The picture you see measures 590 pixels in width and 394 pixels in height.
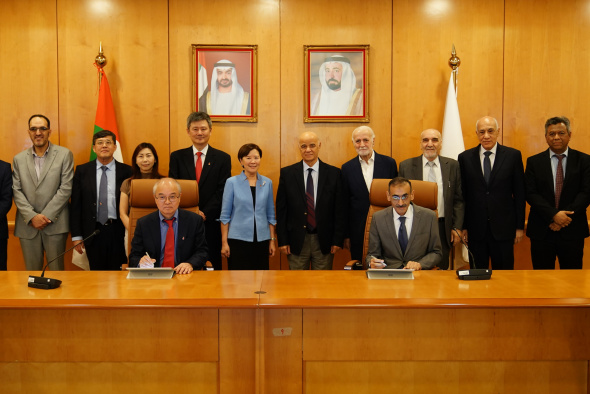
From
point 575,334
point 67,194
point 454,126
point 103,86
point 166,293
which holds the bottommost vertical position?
point 575,334

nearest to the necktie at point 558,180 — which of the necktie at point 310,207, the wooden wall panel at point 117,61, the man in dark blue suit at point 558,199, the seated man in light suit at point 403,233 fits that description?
the man in dark blue suit at point 558,199

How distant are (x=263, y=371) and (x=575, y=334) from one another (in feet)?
4.17

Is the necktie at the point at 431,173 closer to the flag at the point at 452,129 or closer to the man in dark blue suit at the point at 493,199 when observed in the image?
the man in dark blue suit at the point at 493,199

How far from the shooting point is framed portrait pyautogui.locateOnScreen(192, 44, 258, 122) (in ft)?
15.2

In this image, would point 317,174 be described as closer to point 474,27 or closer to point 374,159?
point 374,159

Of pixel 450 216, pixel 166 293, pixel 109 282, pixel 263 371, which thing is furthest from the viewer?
pixel 450 216

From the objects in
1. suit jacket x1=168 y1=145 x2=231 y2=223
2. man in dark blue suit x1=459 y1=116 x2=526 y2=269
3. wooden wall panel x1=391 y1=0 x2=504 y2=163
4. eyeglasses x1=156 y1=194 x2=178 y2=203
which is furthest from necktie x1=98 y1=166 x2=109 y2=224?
man in dark blue suit x1=459 y1=116 x2=526 y2=269

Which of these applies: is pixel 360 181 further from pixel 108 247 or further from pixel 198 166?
pixel 108 247

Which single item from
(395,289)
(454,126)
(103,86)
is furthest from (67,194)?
(454,126)

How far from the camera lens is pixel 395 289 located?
218 centimetres

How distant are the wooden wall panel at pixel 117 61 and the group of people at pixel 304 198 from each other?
0.87 metres

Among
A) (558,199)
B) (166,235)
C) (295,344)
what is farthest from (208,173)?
(558,199)

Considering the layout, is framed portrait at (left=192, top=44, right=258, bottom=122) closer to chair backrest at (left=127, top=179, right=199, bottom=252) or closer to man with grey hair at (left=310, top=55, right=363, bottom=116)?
man with grey hair at (left=310, top=55, right=363, bottom=116)

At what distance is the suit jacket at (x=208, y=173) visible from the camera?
3.86 meters
